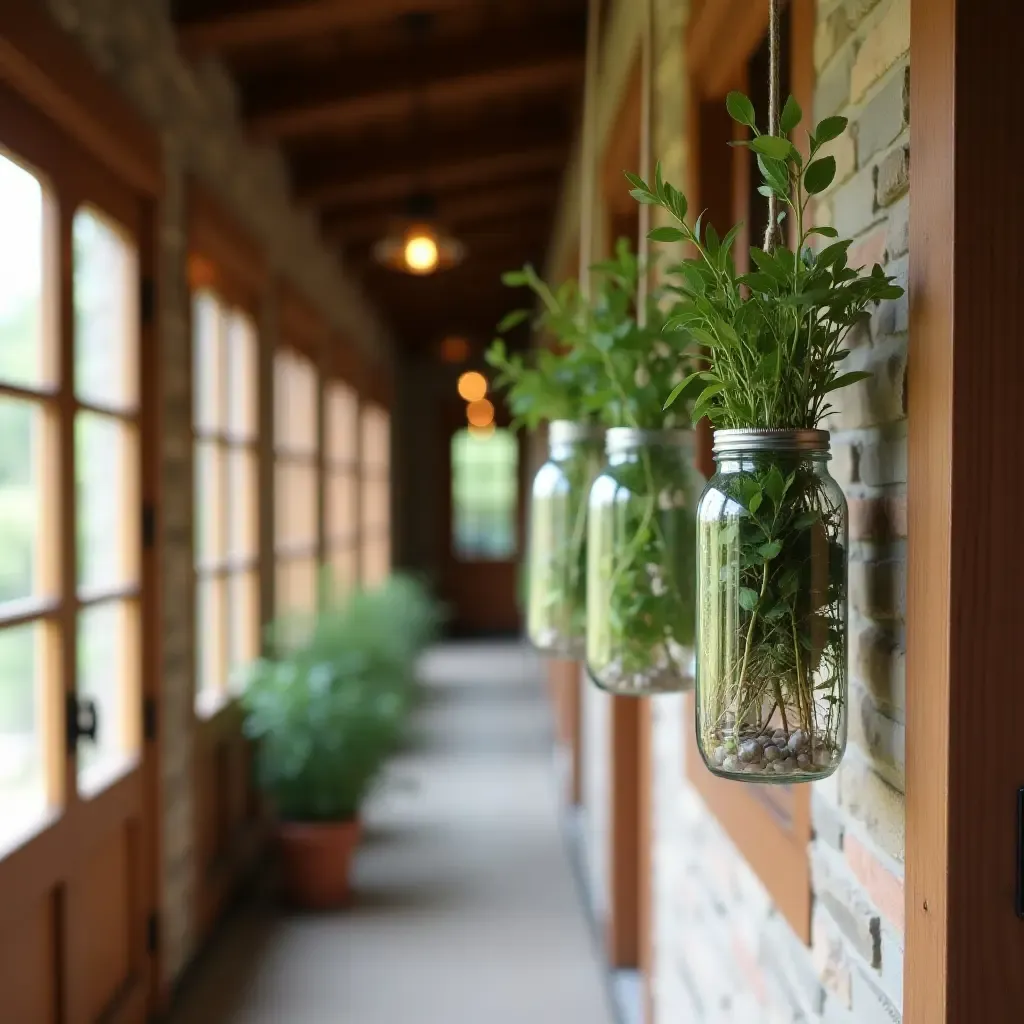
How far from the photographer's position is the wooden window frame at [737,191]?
145cm

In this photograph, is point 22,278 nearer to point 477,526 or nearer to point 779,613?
point 779,613

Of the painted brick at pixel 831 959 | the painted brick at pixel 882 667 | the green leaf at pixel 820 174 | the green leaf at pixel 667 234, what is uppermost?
the green leaf at pixel 820 174

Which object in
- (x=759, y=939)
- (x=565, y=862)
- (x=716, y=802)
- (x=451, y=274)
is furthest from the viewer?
(x=451, y=274)

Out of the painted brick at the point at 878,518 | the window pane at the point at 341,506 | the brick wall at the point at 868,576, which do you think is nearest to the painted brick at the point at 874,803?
the brick wall at the point at 868,576

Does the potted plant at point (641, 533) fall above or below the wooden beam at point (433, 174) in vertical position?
below

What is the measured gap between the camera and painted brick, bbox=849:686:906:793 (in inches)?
43.1

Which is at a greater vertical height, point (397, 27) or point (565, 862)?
point (397, 27)

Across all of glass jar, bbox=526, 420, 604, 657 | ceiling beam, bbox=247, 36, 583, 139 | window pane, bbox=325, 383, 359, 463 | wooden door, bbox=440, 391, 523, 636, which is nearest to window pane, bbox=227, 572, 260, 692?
ceiling beam, bbox=247, 36, 583, 139

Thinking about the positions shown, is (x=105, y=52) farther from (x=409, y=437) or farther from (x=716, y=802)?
(x=409, y=437)

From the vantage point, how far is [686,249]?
2.19 meters

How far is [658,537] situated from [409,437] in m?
10.6

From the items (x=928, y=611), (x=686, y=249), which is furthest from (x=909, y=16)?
(x=686, y=249)

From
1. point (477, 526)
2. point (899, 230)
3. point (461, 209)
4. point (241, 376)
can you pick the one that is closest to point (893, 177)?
point (899, 230)

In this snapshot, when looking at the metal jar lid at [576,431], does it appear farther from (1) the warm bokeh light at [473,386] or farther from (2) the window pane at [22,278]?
(1) the warm bokeh light at [473,386]
